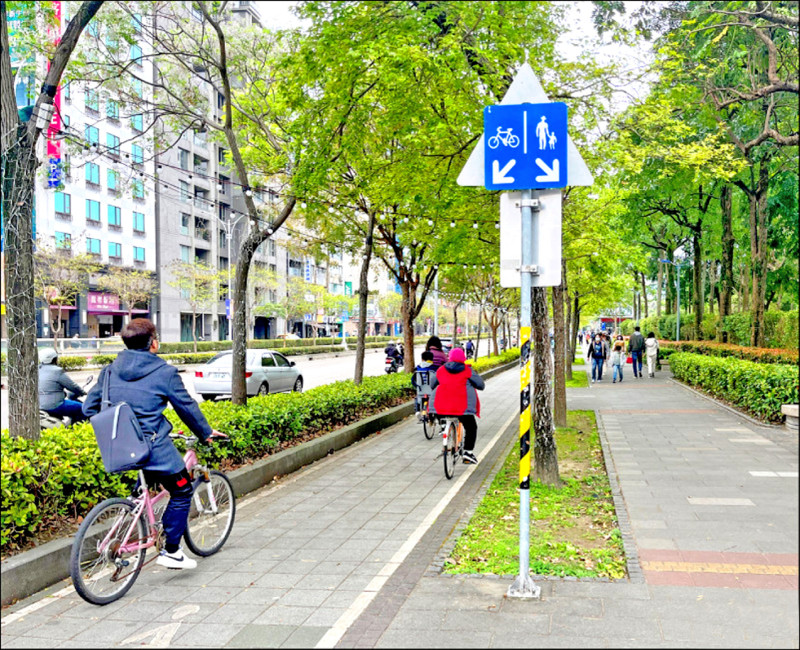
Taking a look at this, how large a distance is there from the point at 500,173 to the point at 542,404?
4.31 m

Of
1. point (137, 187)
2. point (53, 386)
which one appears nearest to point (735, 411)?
point (137, 187)

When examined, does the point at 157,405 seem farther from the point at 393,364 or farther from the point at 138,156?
the point at 393,364

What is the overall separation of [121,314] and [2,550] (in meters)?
46.8

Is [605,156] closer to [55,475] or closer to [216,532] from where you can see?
[216,532]

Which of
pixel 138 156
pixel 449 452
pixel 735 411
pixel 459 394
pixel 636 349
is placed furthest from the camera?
pixel 636 349

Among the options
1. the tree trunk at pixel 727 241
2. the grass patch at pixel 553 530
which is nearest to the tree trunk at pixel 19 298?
the grass patch at pixel 553 530

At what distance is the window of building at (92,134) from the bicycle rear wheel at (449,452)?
6.32 meters

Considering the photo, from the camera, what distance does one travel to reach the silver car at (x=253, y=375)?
19.2m

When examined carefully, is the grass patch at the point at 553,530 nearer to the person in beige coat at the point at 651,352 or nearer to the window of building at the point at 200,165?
the person in beige coat at the point at 651,352

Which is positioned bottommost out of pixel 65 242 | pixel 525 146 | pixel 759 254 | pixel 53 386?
pixel 53 386

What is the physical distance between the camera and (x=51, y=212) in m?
37.8

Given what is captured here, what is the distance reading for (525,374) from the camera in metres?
4.95

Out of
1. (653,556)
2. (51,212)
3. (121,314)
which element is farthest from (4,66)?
(121,314)

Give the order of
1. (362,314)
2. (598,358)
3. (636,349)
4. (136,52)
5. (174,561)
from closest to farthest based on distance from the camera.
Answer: (174,561), (136,52), (362,314), (598,358), (636,349)
